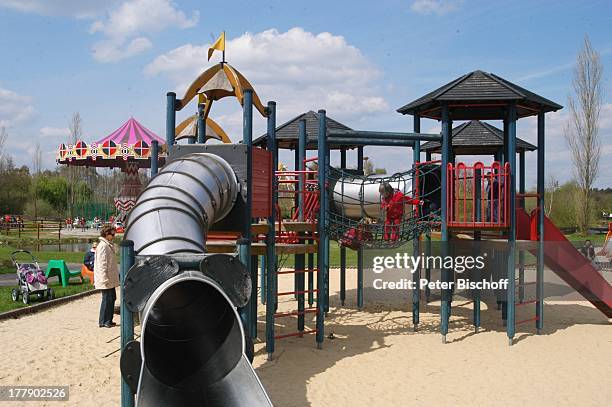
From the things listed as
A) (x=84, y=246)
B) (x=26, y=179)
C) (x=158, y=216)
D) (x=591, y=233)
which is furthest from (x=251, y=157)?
(x=26, y=179)

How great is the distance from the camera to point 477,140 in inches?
606

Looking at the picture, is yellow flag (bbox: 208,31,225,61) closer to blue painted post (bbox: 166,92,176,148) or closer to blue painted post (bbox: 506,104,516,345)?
blue painted post (bbox: 166,92,176,148)

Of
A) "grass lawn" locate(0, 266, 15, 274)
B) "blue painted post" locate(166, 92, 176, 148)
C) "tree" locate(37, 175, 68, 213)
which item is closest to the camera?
"blue painted post" locate(166, 92, 176, 148)

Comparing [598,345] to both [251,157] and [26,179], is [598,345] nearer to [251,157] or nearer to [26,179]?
[251,157]

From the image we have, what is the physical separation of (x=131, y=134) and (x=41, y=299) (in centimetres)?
1654

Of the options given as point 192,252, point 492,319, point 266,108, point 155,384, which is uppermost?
point 266,108

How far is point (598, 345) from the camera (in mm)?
9797

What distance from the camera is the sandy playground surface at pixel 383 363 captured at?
23.0ft

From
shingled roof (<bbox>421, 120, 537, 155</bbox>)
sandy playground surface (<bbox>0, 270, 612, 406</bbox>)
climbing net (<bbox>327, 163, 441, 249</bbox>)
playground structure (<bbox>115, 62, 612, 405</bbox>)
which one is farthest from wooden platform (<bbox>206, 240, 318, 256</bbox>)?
shingled roof (<bbox>421, 120, 537, 155</bbox>)

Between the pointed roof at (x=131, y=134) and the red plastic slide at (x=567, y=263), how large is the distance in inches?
792

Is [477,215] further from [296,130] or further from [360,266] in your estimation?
[296,130]

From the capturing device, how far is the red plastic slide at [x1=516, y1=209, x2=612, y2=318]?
1124 centimetres

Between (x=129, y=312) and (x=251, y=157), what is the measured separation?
3240 mm

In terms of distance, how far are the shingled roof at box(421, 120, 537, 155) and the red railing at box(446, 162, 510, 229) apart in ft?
15.5
